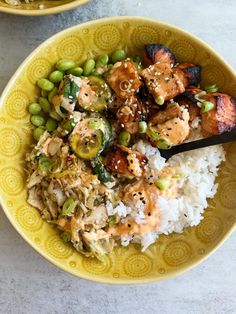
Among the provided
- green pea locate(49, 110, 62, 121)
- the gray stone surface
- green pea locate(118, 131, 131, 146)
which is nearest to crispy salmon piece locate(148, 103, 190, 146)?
green pea locate(118, 131, 131, 146)

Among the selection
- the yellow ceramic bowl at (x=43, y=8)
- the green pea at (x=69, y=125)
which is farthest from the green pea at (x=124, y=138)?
the yellow ceramic bowl at (x=43, y=8)

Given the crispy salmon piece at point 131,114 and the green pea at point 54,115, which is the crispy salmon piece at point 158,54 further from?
the green pea at point 54,115

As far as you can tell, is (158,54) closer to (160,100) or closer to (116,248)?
(160,100)

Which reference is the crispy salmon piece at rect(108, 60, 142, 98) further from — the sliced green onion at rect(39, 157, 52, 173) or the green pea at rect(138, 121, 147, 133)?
the sliced green onion at rect(39, 157, 52, 173)

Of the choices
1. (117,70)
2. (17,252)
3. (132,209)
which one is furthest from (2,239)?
(117,70)

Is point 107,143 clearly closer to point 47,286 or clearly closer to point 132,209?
point 132,209

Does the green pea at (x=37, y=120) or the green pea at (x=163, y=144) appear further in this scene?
the green pea at (x=37, y=120)

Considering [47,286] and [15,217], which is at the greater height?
[15,217]
